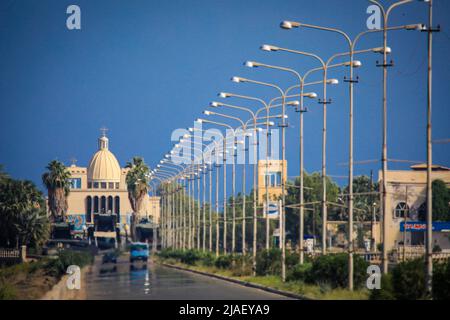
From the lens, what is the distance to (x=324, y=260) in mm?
47250

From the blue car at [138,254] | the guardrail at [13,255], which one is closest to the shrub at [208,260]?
the guardrail at [13,255]

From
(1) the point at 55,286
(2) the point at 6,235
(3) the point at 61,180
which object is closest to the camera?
(1) the point at 55,286

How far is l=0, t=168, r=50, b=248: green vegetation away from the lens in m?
107

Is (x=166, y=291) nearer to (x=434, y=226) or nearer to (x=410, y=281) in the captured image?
(x=410, y=281)

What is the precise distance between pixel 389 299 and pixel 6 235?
78.7 metres

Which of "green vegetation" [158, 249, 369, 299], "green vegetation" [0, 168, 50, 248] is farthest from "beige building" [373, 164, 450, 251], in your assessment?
"green vegetation" [158, 249, 369, 299]

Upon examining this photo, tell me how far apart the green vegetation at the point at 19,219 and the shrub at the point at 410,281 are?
7434 cm

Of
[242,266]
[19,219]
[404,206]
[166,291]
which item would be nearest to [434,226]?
[404,206]

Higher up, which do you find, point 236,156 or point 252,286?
point 236,156

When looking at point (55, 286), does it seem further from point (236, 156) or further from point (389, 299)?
point (236, 156)

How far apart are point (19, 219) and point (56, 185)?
4286 cm
